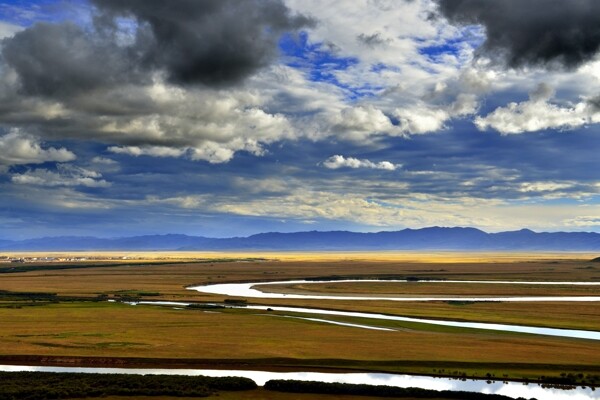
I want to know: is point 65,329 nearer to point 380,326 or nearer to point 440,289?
point 380,326

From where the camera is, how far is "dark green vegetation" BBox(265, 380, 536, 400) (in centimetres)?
4697

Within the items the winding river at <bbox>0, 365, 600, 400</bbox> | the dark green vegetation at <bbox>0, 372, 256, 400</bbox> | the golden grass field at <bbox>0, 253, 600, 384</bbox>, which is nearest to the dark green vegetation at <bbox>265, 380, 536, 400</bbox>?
the winding river at <bbox>0, 365, 600, 400</bbox>

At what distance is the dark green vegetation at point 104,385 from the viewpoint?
4588 cm

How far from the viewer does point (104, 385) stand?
1909 inches

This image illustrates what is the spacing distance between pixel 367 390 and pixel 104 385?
22664 mm

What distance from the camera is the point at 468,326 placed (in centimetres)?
8781

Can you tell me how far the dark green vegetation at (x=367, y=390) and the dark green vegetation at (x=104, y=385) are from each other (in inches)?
121

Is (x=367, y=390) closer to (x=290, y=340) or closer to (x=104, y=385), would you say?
(x=104, y=385)

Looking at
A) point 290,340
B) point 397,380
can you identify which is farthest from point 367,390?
point 290,340

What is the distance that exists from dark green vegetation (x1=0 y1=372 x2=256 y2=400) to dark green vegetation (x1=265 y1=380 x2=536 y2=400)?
308 cm

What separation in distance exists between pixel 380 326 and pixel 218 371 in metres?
36.5

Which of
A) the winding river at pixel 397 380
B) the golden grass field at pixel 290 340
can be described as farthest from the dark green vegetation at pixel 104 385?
the golden grass field at pixel 290 340

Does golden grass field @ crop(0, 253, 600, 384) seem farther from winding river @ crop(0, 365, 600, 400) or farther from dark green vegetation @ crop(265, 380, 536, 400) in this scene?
dark green vegetation @ crop(265, 380, 536, 400)

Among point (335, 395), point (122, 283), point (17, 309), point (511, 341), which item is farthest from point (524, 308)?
point (122, 283)
